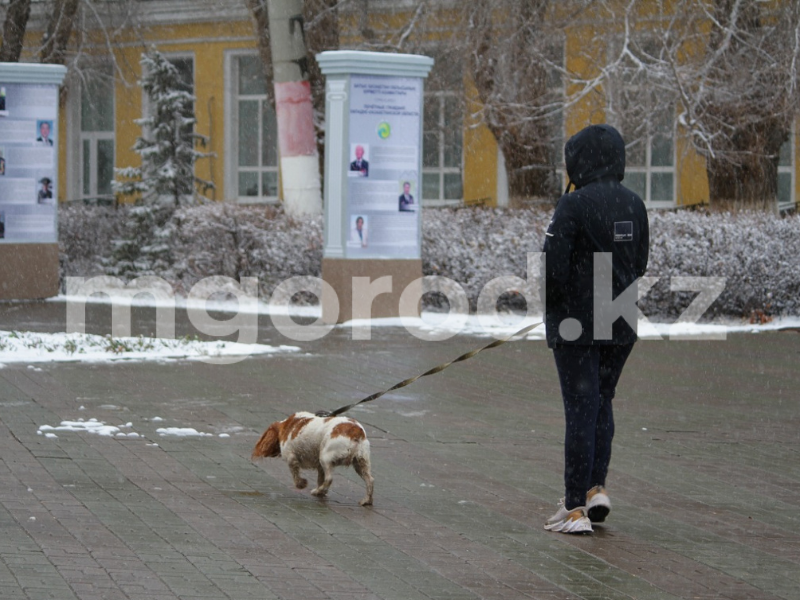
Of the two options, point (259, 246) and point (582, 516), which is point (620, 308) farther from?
point (259, 246)

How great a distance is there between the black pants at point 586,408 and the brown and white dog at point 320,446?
975 millimetres

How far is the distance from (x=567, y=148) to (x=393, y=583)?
2043 mm

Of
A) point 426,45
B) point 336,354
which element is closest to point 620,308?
point 336,354

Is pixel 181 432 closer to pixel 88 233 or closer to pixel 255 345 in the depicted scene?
pixel 255 345

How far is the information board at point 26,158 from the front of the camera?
1747cm

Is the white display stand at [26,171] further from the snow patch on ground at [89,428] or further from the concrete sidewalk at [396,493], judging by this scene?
the snow patch on ground at [89,428]

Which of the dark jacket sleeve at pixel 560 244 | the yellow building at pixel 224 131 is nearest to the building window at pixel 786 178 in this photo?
the yellow building at pixel 224 131

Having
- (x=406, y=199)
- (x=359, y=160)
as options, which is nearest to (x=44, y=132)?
(x=359, y=160)

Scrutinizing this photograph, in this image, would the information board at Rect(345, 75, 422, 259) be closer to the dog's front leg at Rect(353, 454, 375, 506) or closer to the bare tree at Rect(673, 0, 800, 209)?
the bare tree at Rect(673, 0, 800, 209)

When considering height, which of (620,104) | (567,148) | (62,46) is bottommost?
(567,148)

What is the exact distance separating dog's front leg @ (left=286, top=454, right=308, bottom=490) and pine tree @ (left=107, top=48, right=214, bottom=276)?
14506mm

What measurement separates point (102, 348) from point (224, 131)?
20.3m

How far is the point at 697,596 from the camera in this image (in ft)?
15.5

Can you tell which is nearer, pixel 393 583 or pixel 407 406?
pixel 393 583
